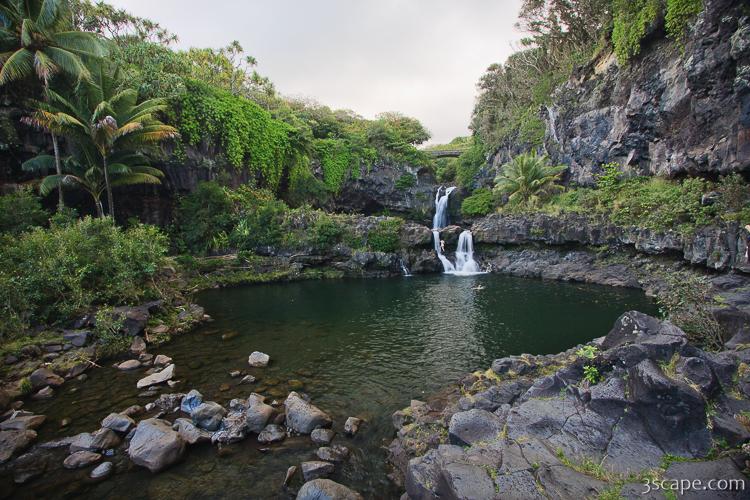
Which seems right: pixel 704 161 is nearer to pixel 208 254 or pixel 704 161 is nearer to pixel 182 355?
pixel 182 355

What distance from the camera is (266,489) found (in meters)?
5.75

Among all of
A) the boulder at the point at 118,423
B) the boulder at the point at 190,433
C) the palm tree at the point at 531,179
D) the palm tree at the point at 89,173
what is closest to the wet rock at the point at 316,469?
the boulder at the point at 190,433

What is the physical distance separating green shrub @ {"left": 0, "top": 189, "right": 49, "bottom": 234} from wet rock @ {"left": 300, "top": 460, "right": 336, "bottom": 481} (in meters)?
17.9

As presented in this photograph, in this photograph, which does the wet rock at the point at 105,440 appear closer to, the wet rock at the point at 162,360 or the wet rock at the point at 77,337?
the wet rock at the point at 162,360

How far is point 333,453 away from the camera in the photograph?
21.3 ft

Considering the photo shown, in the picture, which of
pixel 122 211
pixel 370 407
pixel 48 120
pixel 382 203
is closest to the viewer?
pixel 370 407

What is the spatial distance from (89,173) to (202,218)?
8913 millimetres

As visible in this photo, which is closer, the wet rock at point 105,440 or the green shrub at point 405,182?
the wet rock at point 105,440

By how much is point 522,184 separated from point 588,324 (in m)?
19.6

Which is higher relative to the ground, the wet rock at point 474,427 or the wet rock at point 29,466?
the wet rock at point 474,427

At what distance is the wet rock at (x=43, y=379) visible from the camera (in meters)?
9.10

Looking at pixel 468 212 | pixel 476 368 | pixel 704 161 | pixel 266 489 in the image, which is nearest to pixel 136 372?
pixel 266 489

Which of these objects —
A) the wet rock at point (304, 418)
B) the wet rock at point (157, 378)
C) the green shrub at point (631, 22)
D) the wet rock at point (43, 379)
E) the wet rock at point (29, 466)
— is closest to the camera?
the wet rock at point (29, 466)

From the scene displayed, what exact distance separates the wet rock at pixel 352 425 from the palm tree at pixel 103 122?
20.1m
